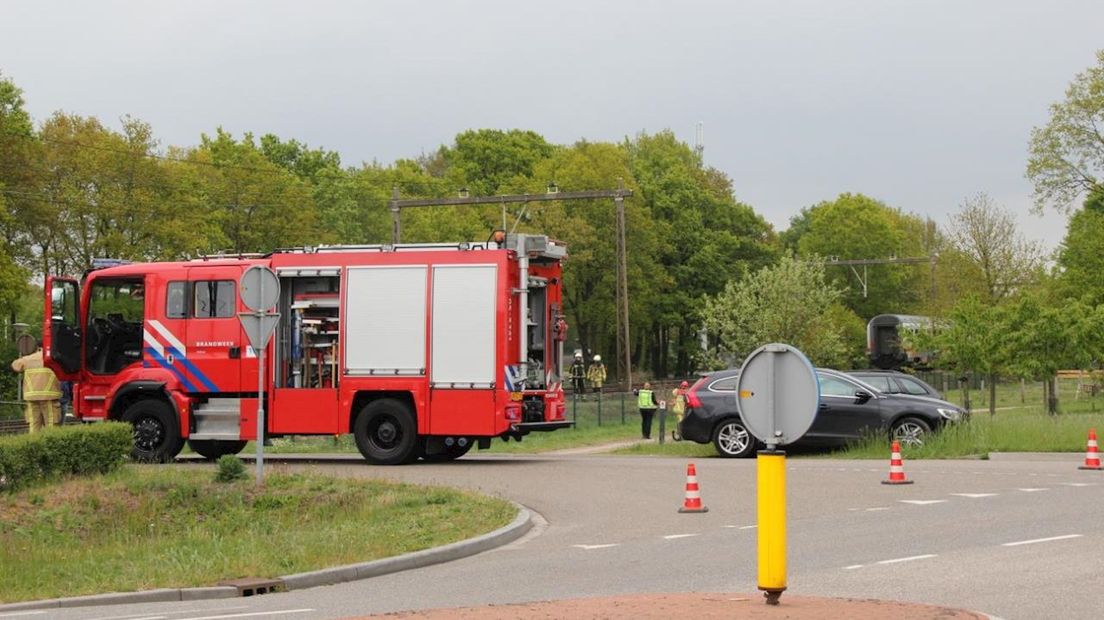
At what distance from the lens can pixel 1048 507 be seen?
56.0 feet

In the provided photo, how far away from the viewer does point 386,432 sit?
2409cm

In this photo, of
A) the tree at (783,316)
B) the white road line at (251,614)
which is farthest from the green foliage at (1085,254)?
the white road line at (251,614)

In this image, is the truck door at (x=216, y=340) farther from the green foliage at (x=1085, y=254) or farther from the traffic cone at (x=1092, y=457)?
the green foliage at (x=1085, y=254)

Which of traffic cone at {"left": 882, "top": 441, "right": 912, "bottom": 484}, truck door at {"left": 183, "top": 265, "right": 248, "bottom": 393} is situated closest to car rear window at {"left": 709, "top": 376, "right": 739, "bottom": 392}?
traffic cone at {"left": 882, "top": 441, "right": 912, "bottom": 484}

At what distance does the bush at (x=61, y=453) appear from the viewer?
18.6 m

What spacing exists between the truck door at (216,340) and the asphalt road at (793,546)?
8.86 feet

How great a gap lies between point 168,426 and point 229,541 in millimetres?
9548

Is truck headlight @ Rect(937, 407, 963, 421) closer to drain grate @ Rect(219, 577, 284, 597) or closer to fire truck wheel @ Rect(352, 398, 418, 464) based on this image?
fire truck wheel @ Rect(352, 398, 418, 464)

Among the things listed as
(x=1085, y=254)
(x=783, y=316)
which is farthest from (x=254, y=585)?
(x=1085, y=254)

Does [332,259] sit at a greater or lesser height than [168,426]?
greater

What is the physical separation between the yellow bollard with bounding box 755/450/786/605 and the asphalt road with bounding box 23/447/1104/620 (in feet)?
4.06

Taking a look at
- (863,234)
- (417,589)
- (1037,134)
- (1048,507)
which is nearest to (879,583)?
(417,589)

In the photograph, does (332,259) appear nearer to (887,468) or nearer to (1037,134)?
(887,468)

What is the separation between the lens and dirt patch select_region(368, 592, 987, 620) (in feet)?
32.0
